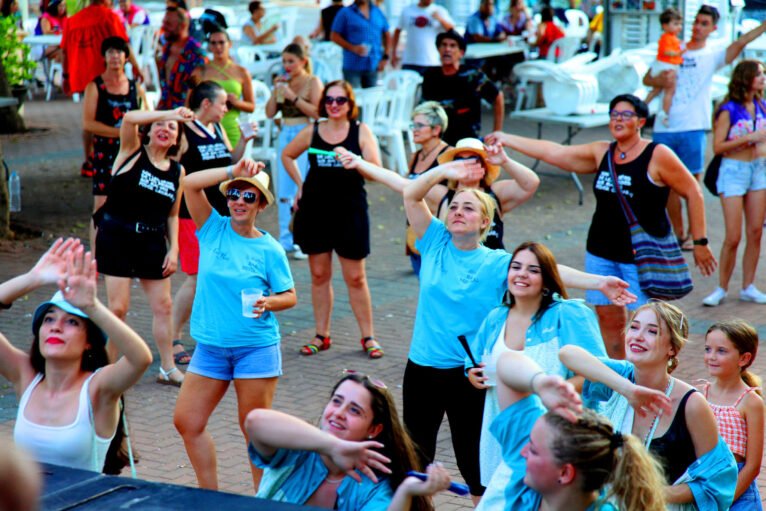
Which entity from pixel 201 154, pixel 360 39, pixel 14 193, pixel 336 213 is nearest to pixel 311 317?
pixel 336 213

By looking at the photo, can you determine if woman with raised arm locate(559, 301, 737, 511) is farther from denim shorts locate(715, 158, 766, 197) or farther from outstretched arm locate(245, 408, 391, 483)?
denim shorts locate(715, 158, 766, 197)

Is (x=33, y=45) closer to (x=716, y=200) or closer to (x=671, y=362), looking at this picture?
(x=716, y=200)

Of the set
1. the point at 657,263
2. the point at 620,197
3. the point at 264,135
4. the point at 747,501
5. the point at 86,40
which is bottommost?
the point at 747,501

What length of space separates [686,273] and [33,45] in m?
16.7

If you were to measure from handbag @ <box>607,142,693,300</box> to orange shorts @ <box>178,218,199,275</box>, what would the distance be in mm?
2980

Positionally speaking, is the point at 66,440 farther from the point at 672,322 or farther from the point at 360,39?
the point at 360,39

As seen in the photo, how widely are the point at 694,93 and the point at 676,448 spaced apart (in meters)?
7.33

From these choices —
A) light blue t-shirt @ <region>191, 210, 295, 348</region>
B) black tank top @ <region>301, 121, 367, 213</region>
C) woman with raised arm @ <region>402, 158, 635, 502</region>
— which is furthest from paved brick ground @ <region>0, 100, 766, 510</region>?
light blue t-shirt @ <region>191, 210, 295, 348</region>

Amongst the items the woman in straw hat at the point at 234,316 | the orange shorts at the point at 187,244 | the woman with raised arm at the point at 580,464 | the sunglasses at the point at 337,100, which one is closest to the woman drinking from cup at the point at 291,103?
the sunglasses at the point at 337,100

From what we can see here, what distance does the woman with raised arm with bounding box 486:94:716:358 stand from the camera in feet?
21.9

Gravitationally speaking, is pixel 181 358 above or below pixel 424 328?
below

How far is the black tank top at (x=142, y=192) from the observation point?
22.6 feet

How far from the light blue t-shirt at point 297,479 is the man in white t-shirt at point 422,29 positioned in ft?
43.1

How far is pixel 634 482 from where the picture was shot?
11.1ft
